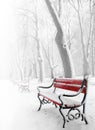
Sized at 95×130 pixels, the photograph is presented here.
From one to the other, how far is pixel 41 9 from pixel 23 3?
216cm

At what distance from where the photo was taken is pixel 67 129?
5.74m

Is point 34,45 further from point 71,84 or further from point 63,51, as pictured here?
point 71,84

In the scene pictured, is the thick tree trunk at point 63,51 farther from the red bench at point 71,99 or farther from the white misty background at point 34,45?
the red bench at point 71,99

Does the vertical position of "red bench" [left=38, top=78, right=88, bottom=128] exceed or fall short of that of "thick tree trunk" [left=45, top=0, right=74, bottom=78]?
it falls short

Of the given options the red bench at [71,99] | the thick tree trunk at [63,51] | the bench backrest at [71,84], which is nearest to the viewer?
the red bench at [71,99]

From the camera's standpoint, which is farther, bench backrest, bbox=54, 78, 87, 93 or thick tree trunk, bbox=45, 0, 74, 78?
thick tree trunk, bbox=45, 0, 74, 78

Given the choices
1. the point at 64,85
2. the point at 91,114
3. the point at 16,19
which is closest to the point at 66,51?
the point at 64,85

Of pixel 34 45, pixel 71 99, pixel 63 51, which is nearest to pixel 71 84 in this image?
pixel 71 99

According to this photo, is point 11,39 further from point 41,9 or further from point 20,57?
point 41,9

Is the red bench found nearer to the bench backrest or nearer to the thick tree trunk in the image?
the bench backrest

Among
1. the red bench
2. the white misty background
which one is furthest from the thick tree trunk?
the red bench

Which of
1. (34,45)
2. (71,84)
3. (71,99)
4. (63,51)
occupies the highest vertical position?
(34,45)

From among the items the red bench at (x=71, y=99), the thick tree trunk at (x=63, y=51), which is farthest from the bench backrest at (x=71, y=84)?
the thick tree trunk at (x=63, y=51)

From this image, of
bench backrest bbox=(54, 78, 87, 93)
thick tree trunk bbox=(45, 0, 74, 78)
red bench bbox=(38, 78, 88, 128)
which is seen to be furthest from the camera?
thick tree trunk bbox=(45, 0, 74, 78)
